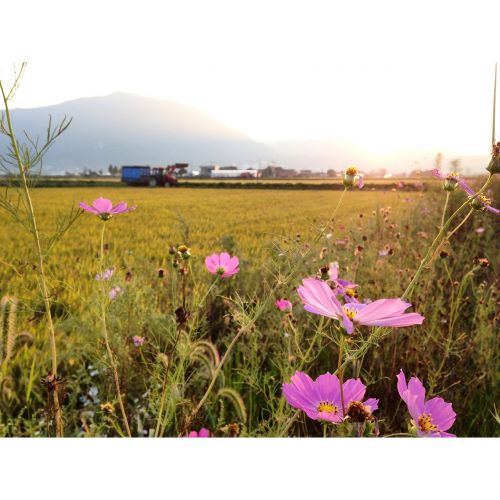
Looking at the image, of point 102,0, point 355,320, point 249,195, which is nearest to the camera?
point 355,320

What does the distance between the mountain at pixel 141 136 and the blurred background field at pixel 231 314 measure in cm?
11

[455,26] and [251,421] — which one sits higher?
[455,26]

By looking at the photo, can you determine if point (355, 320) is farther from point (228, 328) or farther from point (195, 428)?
point (228, 328)

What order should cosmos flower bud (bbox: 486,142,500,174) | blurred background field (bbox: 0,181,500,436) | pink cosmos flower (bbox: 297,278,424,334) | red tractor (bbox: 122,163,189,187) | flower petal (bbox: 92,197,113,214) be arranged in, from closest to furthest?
1. pink cosmos flower (bbox: 297,278,424,334)
2. cosmos flower bud (bbox: 486,142,500,174)
3. flower petal (bbox: 92,197,113,214)
4. blurred background field (bbox: 0,181,500,436)
5. red tractor (bbox: 122,163,189,187)

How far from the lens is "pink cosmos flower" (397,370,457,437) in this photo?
0.38 metres

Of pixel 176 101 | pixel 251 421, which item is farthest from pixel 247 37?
pixel 251 421

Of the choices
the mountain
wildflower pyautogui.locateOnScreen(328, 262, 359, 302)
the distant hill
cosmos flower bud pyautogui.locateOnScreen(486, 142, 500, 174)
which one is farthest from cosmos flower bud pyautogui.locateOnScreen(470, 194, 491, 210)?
the mountain

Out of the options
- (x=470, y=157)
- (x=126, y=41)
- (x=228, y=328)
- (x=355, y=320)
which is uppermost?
(x=126, y=41)

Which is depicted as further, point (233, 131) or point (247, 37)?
point (233, 131)

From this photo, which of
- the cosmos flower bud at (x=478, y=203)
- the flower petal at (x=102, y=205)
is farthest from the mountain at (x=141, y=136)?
the cosmos flower bud at (x=478, y=203)

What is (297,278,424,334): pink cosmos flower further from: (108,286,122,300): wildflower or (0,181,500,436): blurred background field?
(108,286,122,300): wildflower

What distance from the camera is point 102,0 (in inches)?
39.4
